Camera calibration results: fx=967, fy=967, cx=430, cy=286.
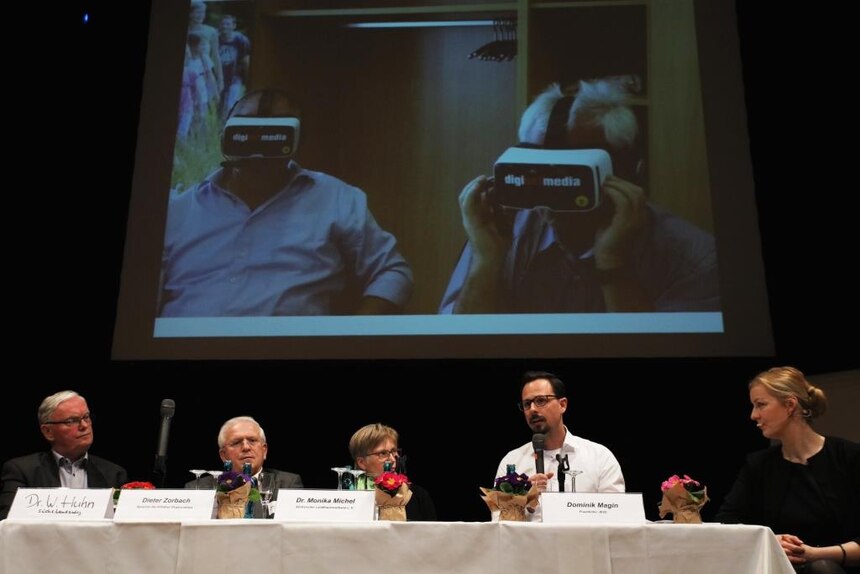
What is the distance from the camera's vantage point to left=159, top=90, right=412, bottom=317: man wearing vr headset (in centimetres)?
513

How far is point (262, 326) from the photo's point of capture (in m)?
5.09

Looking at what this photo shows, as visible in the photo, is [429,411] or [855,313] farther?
[429,411]

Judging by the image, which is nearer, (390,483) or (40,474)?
(390,483)

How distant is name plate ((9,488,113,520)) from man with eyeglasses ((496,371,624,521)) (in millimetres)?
1591

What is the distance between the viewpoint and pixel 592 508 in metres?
2.80

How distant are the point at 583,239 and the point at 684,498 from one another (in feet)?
7.49

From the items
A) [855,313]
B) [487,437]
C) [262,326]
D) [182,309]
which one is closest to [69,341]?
[182,309]

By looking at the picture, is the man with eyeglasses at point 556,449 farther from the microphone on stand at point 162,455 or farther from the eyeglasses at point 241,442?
the microphone on stand at point 162,455

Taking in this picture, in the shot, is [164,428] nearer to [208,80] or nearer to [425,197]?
[425,197]

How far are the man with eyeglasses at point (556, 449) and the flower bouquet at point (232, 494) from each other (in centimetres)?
125

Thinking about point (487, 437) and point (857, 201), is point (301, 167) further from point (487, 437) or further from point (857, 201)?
point (857, 201)

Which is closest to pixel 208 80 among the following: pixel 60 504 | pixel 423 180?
pixel 423 180

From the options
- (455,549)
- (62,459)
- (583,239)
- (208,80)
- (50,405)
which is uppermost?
(208,80)

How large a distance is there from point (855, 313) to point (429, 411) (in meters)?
2.39
